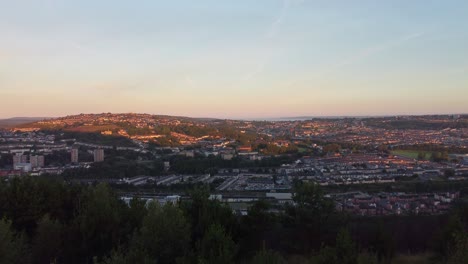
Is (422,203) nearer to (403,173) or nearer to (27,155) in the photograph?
(403,173)

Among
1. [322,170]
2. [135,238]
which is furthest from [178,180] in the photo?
[135,238]

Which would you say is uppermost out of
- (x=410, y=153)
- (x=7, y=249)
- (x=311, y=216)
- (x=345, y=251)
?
(x=345, y=251)

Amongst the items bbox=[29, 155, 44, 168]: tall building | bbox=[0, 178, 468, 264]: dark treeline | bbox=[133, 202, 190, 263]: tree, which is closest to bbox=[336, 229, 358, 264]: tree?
bbox=[0, 178, 468, 264]: dark treeline

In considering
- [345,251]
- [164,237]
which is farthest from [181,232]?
[345,251]

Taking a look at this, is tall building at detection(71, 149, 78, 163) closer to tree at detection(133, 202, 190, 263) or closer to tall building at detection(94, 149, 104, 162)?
tall building at detection(94, 149, 104, 162)

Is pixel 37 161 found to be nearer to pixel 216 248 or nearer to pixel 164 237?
pixel 164 237

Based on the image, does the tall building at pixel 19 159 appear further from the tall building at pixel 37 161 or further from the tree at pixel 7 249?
the tree at pixel 7 249
